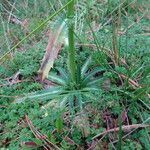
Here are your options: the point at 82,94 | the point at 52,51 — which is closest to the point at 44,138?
the point at 82,94

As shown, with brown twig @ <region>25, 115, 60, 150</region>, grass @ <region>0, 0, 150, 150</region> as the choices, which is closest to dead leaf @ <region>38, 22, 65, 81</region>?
grass @ <region>0, 0, 150, 150</region>

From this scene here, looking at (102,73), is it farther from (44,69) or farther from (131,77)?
(44,69)

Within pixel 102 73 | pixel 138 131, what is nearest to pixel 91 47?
pixel 102 73

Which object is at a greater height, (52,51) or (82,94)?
(52,51)

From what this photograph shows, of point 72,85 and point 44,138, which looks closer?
point 44,138

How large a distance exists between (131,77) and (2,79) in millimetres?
889

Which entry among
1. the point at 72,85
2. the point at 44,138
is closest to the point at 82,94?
the point at 72,85

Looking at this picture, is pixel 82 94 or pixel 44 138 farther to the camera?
pixel 82 94

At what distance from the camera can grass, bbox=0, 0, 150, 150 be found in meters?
1.79

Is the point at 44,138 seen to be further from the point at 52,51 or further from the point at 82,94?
the point at 52,51

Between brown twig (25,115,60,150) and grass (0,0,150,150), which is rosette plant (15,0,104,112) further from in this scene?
brown twig (25,115,60,150)

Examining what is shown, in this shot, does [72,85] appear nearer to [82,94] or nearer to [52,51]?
[82,94]

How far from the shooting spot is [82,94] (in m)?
2.01

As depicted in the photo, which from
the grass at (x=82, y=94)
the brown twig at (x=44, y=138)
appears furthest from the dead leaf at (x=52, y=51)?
the brown twig at (x=44, y=138)
